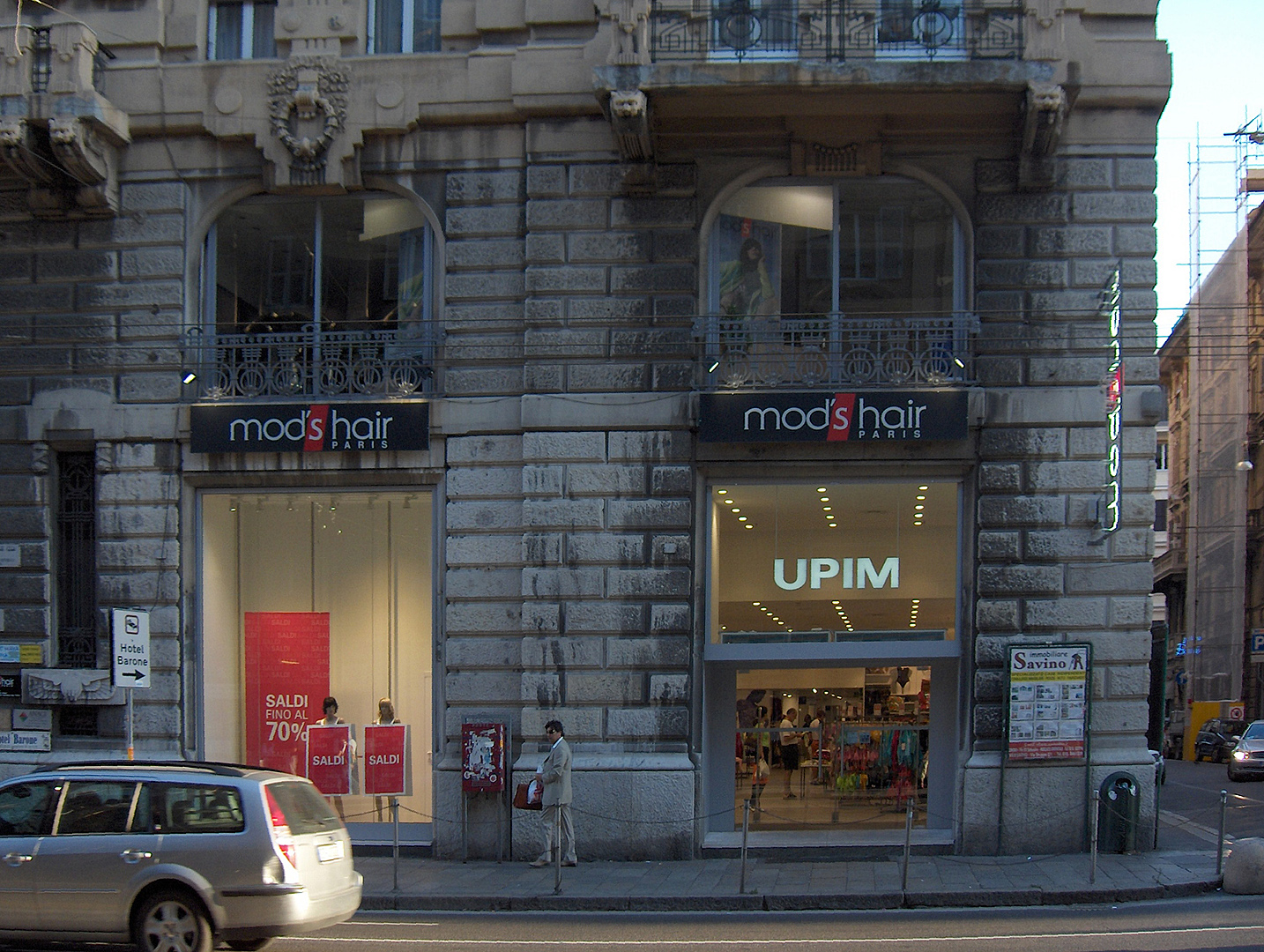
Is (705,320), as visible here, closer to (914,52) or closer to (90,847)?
(914,52)

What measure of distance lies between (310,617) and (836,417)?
745 cm

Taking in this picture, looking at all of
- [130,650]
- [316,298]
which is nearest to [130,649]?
[130,650]

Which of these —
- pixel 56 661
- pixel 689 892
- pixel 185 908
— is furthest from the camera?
pixel 56 661

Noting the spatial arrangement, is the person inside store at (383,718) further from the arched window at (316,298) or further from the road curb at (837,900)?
the arched window at (316,298)

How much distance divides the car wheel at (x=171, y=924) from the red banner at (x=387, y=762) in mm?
6457

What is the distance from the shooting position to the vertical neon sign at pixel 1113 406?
1605cm

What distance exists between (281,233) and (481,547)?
16.8 feet

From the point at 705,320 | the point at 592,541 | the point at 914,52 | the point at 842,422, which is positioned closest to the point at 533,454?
the point at 592,541

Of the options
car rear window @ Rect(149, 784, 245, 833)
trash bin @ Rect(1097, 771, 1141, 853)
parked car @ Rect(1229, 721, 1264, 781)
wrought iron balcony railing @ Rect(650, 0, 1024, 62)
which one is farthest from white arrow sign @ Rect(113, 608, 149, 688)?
parked car @ Rect(1229, 721, 1264, 781)

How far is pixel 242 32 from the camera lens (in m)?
18.3

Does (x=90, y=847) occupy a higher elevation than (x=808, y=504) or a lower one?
lower

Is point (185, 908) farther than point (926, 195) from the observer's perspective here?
No

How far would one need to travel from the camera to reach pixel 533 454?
55.4 ft

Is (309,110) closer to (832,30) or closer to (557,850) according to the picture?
(832,30)
